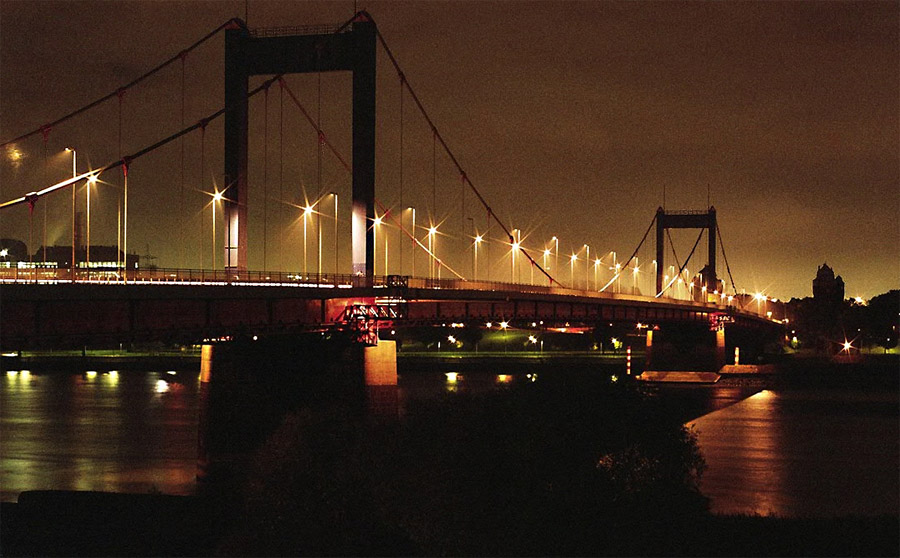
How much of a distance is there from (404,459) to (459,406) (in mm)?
3600

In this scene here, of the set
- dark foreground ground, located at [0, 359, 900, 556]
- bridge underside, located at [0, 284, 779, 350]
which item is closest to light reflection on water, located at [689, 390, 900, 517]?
dark foreground ground, located at [0, 359, 900, 556]

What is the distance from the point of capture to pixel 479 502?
2672 cm

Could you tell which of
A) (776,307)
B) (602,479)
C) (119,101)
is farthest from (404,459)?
(776,307)

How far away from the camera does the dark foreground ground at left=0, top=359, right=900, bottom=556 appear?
1045 inches

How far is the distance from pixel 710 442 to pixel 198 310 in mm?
30186

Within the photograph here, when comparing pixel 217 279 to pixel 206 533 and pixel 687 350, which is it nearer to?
pixel 206 533

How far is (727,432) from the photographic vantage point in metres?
61.0

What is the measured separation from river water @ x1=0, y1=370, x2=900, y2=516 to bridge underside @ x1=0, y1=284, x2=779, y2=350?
23.9ft

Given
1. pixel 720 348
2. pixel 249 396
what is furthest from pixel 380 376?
pixel 720 348

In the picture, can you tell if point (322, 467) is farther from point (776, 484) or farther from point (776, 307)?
point (776, 307)

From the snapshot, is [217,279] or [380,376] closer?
[217,279]

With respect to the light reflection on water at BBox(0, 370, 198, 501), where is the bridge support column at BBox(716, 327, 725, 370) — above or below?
above

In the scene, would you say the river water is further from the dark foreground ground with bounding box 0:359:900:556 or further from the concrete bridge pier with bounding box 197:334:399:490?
the dark foreground ground with bounding box 0:359:900:556

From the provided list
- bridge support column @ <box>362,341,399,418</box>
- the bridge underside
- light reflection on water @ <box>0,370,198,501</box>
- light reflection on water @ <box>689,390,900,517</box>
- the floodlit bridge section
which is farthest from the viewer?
bridge support column @ <box>362,341,399,418</box>
